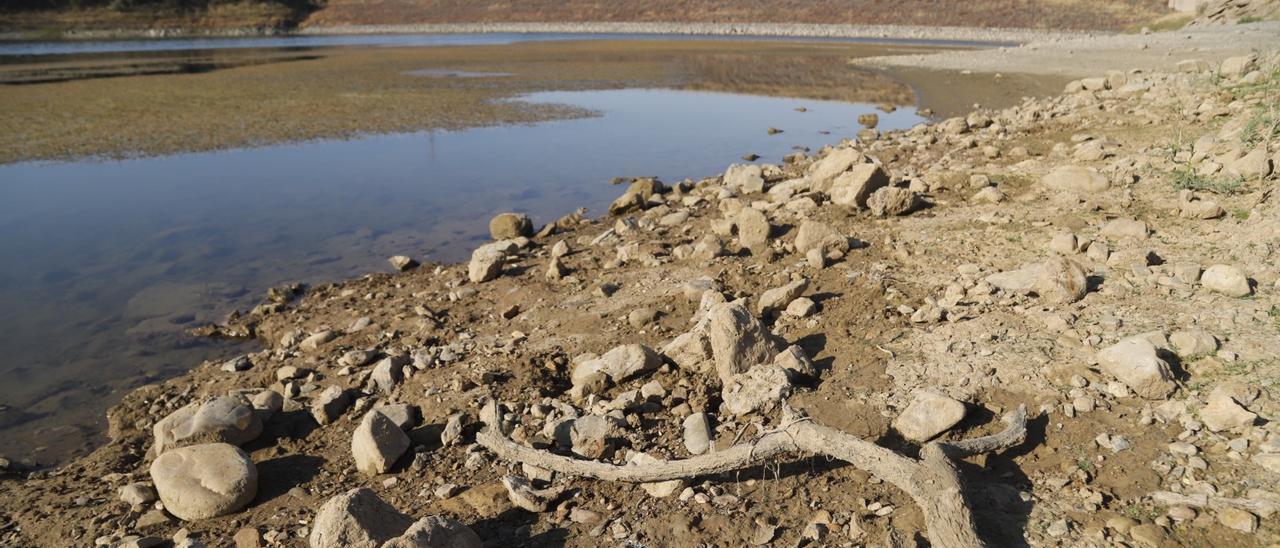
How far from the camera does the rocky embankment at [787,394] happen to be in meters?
3.23

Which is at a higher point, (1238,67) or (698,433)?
(1238,67)

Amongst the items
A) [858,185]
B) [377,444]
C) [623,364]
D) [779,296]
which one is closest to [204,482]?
[377,444]

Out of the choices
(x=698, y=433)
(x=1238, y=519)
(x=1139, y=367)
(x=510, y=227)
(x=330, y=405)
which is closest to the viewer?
(x=1238, y=519)

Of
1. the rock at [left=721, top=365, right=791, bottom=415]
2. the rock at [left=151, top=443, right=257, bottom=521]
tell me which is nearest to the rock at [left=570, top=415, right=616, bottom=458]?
the rock at [left=721, top=365, right=791, bottom=415]

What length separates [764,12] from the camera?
2340 inches

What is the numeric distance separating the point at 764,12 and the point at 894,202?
5652 cm

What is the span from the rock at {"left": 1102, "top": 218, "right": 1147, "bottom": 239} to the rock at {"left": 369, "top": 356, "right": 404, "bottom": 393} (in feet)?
16.6

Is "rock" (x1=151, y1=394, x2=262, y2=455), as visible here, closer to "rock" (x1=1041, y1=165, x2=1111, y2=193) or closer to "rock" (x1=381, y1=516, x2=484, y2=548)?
"rock" (x1=381, y1=516, x2=484, y2=548)

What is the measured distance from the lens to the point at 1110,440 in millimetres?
3408

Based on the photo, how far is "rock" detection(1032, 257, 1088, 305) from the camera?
4.50 meters

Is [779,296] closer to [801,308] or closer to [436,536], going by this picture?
[801,308]

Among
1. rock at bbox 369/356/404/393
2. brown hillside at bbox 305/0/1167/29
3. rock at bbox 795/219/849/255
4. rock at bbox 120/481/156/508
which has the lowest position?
rock at bbox 120/481/156/508

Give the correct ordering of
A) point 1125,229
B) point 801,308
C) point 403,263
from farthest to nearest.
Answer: point 403,263 < point 1125,229 < point 801,308

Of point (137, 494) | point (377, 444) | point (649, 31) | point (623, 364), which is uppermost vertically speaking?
point (649, 31)
